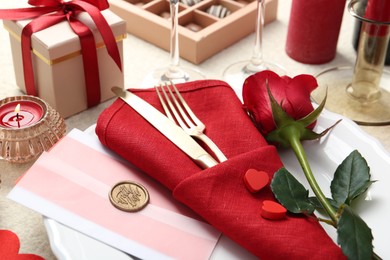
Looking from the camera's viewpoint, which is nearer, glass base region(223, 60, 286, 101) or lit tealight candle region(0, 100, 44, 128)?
lit tealight candle region(0, 100, 44, 128)

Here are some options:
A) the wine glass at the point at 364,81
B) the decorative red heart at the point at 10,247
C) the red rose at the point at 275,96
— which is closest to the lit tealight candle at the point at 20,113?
the decorative red heart at the point at 10,247

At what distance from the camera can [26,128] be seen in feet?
1.97

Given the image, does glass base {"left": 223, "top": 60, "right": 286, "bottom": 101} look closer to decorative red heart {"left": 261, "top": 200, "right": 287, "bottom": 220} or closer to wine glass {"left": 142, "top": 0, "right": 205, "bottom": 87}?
wine glass {"left": 142, "top": 0, "right": 205, "bottom": 87}

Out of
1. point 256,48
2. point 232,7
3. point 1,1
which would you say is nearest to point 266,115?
point 256,48

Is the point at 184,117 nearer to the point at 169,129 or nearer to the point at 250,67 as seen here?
the point at 169,129

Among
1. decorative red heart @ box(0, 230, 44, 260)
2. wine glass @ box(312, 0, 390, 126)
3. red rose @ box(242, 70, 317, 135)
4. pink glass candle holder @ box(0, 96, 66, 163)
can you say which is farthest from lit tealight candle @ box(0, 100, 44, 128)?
wine glass @ box(312, 0, 390, 126)

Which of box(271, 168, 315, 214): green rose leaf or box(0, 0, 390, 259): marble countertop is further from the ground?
box(271, 168, 315, 214): green rose leaf

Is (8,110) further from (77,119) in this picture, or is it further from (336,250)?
(336,250)

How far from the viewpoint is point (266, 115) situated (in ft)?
1.93

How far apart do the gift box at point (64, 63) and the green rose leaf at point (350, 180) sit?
0.30 metres

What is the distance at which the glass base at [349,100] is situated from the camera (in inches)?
29.1

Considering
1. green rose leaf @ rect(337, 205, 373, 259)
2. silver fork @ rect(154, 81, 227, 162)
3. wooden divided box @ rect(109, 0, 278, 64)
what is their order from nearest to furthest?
green rose leaf @ rect(337, 205, 373, 259)
silver fork @ rect(154, 81, 227, 162)
wooden divided box @ rect(109, 0, 278, 64)

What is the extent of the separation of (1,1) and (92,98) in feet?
0.86

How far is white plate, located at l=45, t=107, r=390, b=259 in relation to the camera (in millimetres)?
493
